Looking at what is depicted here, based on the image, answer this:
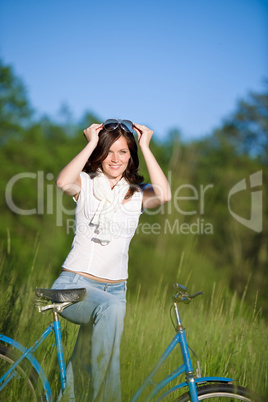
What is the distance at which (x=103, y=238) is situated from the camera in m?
2.31

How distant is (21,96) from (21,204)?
557 centimetres

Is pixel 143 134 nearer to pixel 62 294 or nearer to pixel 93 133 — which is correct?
pixel 93 133

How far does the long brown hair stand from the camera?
2535 mm

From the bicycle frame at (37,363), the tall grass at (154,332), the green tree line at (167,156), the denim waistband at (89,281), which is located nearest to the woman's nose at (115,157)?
the denim waistband at (89,281)

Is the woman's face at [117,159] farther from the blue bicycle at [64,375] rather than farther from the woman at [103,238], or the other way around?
the blue bicycle at [64,375]

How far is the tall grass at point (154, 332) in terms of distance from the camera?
8.55ft

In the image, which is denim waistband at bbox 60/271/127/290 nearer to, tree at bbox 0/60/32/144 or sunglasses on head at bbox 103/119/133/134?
sunglasses on head at bbox 103/119/133/134

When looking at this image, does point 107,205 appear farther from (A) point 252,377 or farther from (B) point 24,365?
(A) point 252,377

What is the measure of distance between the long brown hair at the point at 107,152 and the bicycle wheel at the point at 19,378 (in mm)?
1009

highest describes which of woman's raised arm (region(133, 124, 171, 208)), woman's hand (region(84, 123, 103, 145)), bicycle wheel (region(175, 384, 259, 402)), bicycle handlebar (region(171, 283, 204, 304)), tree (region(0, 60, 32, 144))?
tree (region(0, 60, 32, 144))

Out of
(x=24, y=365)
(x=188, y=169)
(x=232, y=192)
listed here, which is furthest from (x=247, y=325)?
Result: (x=232, y=192)

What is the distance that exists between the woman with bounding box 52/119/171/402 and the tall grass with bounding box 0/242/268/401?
1.21 feet

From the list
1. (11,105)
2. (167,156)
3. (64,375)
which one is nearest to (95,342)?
(64,375)

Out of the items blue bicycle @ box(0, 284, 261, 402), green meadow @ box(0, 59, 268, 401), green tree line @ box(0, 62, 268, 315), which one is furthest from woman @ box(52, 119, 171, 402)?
green tree line @ box(0, 62, 268, 315)
